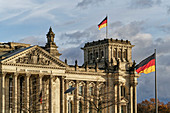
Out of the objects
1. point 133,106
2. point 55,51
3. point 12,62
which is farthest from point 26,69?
point 133,106

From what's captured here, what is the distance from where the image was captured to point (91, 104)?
121375 mm

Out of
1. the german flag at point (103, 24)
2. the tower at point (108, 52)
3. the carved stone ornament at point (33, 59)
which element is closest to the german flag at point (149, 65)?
the carved stone ornament at point (33, 59)

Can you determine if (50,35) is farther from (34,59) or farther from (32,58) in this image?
(32,58)

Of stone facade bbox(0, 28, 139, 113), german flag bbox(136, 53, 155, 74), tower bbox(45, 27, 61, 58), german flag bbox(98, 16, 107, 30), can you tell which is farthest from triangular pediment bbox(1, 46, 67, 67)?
german flag bbox(136, 53, 155, 74)

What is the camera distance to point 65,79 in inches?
4638

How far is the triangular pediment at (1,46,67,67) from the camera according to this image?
10569 cm

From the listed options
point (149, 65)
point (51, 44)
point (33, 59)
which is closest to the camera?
point (149, 65)

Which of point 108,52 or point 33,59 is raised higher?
point 108,52

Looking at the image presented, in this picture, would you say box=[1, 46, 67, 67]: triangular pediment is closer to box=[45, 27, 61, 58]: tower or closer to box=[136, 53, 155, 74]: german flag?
box=[45, 27, 61, 58]: tower

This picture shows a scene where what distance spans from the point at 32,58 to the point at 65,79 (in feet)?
39.9

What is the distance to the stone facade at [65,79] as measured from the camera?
106500 millimetres

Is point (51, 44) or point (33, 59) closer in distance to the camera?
point (33, 59)

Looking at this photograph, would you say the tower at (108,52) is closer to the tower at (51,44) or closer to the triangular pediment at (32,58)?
the tower at (51,44)

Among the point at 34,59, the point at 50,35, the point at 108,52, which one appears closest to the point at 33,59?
the point at 34,59
